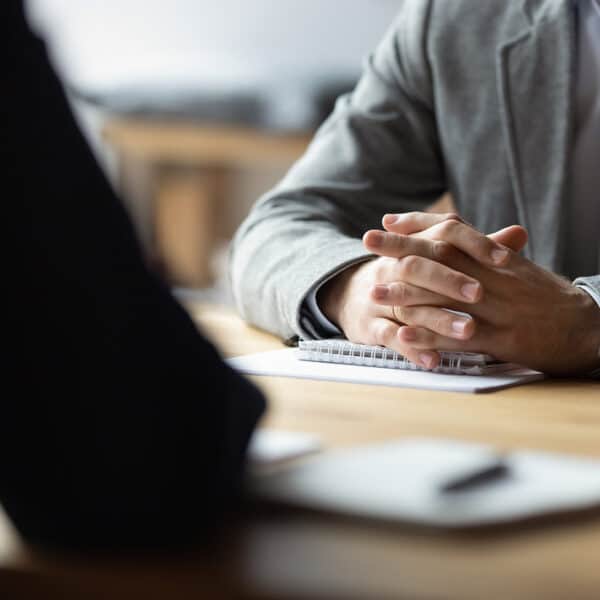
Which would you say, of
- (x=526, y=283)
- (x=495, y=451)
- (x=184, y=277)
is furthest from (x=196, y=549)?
(x=184, y=277)

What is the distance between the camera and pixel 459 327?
0.87 meters

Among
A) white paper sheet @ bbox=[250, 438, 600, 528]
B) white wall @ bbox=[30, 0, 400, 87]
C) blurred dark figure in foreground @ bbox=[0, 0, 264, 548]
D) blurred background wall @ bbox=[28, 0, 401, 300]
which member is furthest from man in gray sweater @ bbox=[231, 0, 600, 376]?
white wall @ bbox=[30, 0, 400, 87]

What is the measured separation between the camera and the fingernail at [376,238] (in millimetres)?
891

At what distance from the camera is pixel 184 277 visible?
4371mm

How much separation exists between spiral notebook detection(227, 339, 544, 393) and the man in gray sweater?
0.15ft

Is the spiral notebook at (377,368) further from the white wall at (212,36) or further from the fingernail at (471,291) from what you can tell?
the white wall at (212,36)

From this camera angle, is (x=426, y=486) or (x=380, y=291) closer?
(x=426, y=486)

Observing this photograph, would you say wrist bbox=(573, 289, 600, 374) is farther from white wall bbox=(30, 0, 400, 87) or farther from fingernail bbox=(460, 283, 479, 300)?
white wall bbox=(30, 0, 400, 87)

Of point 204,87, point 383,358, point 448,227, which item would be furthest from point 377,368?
point 204,87

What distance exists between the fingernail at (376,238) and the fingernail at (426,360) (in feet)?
0.34

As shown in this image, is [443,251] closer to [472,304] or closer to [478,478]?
[472,304]

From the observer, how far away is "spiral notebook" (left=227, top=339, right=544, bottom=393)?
79cm

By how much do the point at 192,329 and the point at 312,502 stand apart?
0.26 ft

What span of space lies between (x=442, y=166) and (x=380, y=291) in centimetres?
57
